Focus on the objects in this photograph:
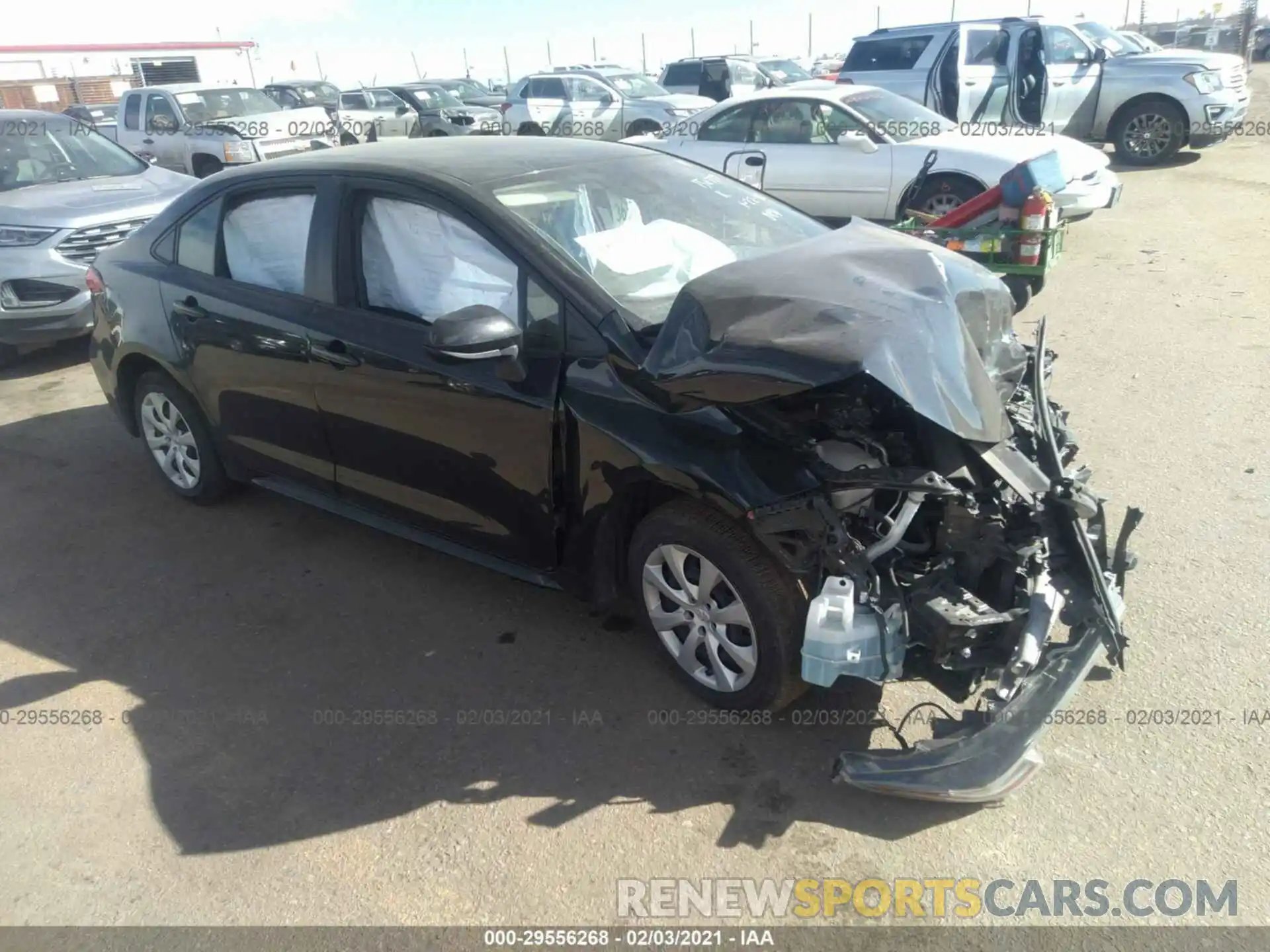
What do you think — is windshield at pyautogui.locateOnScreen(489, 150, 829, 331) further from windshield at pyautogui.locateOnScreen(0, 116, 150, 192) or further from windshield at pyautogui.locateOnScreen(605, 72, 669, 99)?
windshield at pyautogui.locateOnScreen(605, 72, 669, 99)

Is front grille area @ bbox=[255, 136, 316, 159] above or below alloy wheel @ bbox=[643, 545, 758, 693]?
above

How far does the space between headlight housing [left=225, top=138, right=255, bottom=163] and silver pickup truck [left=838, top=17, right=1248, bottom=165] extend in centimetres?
889

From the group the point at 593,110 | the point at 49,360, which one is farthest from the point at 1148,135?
the point at 49,360

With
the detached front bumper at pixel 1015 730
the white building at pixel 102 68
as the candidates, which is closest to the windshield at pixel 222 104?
the detached front bumper at pixel 1015 730

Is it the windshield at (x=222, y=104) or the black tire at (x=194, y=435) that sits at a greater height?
the windshield at (x=222, y=104)

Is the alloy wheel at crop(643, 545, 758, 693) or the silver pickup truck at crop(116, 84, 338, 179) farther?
the silver pickup truck at crop(116, 84, 338, 179)

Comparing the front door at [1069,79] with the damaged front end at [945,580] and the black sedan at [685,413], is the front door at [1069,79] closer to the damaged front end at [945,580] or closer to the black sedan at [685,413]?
the black sedan at [685,413]

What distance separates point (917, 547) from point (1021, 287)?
441cm

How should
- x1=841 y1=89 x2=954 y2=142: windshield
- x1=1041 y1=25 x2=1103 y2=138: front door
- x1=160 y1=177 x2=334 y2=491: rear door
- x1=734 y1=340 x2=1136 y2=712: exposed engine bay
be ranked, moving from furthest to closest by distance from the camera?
x1=1041 y1=25 x2=1103 y2=138: front door < x1=841 y1=89 x2=954 y2=142: windshield < x1=160 y1=177 x2=334 y2=491: rear door < x1=734 y1=340 x2=1136 y2=712: exposed engine bay

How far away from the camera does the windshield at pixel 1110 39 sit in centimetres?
1431

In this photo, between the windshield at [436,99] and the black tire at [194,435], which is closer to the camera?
the black tire at [194,435]

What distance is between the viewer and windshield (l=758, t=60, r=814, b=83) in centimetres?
2145

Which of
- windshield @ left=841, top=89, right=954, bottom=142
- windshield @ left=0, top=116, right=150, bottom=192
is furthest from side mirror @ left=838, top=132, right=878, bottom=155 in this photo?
windshield @ left=0, top=116, right=150, bottom=192

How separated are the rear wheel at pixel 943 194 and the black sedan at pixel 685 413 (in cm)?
546
